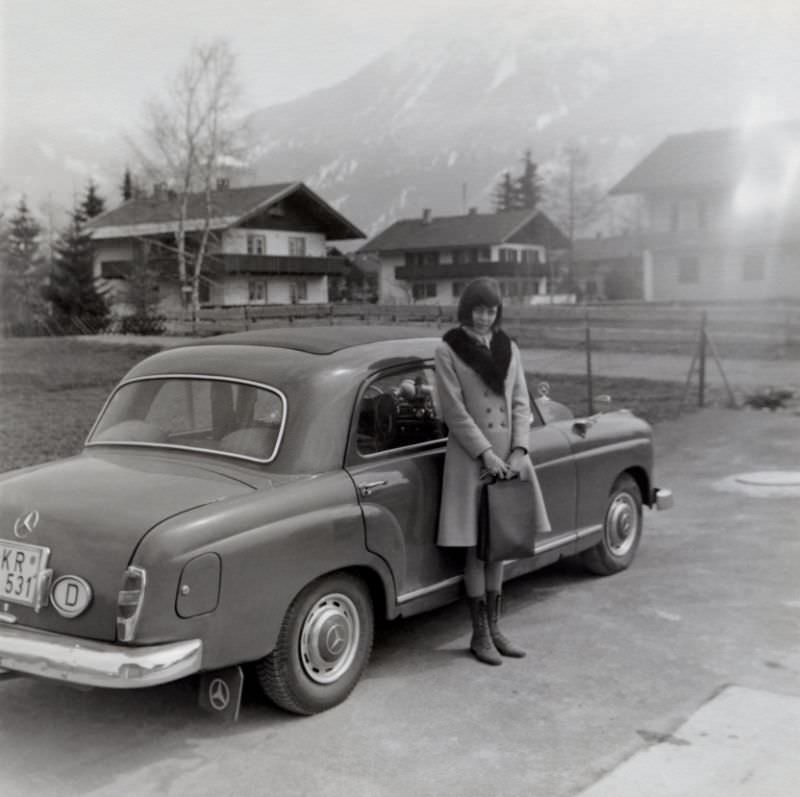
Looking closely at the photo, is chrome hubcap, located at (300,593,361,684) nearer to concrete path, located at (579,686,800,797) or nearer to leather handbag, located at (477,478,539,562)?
leather handbag, located at (477,478,539,562)

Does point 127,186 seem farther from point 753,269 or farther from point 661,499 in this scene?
point 753,269

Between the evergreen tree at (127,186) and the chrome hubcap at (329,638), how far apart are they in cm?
506

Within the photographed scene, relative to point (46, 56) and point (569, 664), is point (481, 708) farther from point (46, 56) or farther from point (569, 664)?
point (46, 56)

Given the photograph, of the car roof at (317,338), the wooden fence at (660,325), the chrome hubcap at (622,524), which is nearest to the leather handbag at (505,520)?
the car roof at (317,338)

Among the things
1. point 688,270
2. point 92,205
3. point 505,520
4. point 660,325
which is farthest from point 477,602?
point 688,270

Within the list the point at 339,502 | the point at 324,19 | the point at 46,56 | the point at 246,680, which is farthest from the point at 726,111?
the point at 246,680

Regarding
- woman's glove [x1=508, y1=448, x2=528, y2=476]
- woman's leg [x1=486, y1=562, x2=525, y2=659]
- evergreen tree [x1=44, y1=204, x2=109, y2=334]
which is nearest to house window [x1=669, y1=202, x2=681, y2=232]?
evergreen tree [x1=44, y1=204, x2=109, y2=334]

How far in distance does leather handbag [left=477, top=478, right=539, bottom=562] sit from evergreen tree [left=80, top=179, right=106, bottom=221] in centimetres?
540

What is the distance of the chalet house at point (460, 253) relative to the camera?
28.5 feet

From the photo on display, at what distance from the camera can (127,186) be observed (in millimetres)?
8023

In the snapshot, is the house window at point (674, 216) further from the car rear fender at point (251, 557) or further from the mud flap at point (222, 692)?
the mud flap at point (222, 692)

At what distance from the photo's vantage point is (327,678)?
3602mm

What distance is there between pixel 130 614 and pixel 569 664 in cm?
196

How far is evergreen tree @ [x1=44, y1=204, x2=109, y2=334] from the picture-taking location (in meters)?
8.09
